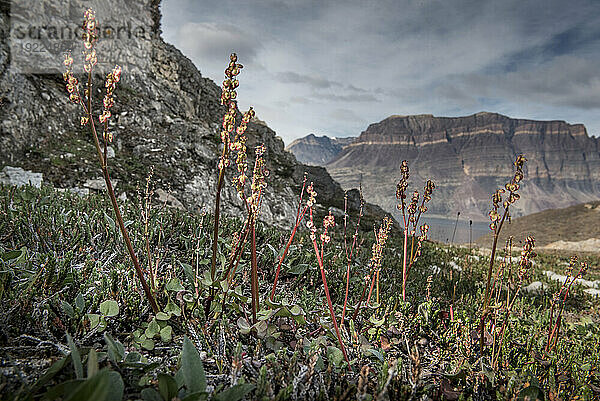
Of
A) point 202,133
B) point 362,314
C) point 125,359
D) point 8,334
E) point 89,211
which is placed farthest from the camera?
point 202,133

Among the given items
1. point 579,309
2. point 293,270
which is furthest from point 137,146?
point 579,309

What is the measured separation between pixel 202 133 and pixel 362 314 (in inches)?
432

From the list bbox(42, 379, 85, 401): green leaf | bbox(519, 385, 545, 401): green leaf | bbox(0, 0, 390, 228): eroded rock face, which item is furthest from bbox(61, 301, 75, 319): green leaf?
bbox(0, 0, 390, 228): eroded rock face

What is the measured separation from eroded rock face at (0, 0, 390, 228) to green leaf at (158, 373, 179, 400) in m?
4.05

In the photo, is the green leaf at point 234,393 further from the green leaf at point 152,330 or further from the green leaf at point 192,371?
the green leaf at point 152,330

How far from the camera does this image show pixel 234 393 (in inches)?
56.0

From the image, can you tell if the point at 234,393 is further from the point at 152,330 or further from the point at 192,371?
the point at 152,330

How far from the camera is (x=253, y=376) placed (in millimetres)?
1921

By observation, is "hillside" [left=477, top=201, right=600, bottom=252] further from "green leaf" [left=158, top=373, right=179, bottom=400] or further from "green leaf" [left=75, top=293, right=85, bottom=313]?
"green leaf" [left=158, top=373, right=179, bottom=400]

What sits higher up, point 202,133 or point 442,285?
point 202,133

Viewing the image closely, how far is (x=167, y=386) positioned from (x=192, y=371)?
0.12 m

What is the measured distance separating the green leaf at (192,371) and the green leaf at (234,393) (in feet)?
0.34

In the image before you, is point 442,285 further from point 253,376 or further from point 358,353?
point 253,376

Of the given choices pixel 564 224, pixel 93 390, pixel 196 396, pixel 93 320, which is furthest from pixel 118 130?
pixel 564 224
